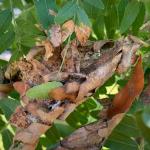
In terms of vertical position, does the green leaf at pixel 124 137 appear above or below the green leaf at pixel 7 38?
below

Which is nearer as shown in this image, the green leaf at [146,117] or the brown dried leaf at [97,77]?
the green leaf at [146,117]

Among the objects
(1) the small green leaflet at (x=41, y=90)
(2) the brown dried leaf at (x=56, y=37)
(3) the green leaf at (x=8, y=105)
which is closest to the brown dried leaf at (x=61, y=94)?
(1) the small green leaflet at (x=41, y=90)

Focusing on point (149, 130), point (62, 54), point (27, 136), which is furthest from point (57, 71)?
point (149, 130)

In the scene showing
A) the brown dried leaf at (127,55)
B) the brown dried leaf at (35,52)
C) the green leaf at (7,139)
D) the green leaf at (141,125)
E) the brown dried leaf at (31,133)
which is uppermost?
the brown dried leaf at (35,52)

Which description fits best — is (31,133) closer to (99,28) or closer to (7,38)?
(7,38)

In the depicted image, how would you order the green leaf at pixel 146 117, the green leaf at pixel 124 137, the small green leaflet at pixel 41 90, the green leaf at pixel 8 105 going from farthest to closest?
the green leaf at pixel 8 105 < the green leaf at pixel 124 137 < the small green leaflet at pixel 41 90 < the green leaf at pixel 146 117

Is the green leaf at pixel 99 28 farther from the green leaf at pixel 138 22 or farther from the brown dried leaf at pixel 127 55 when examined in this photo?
the brown dried leaf at pixel 127 55

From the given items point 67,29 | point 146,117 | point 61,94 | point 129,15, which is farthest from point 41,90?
point 129,15
